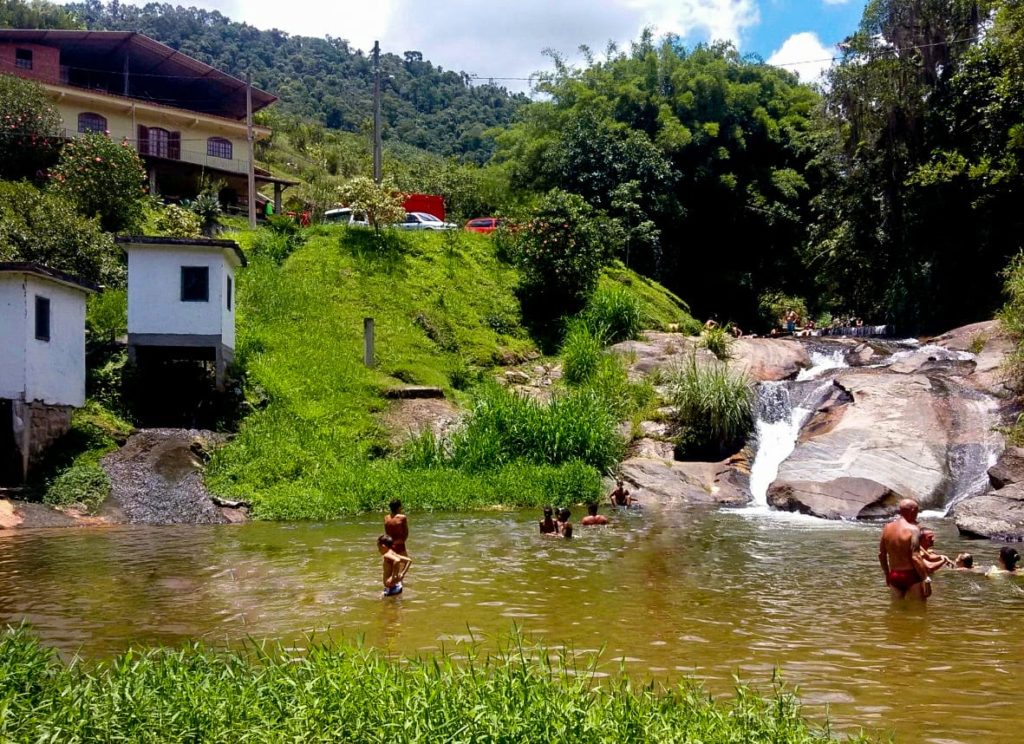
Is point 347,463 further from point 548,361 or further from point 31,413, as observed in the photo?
point 548,361

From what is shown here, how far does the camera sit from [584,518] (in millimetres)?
17047

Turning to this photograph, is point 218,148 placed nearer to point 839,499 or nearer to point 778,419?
point 778,419

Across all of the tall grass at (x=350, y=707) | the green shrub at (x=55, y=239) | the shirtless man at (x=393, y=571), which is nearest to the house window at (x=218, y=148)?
the green shrub at (x=55, y=239)

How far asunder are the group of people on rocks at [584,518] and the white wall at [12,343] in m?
11.2

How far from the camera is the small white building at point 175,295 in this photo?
73.8ft

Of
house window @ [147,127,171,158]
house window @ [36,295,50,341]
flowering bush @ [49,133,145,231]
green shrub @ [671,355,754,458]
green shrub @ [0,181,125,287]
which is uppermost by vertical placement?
house window @ [147,127,171,158]

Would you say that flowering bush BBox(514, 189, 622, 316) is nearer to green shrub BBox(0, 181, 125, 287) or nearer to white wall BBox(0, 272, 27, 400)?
green shrub BBox(0, 181, 125, 287)

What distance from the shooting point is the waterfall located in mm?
22609

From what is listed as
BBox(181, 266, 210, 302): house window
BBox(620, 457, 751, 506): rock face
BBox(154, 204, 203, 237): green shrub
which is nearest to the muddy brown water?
BBox(620, 457, 751, 506): rock face

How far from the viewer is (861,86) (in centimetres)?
3256

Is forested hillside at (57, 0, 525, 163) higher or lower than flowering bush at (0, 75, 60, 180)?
higher

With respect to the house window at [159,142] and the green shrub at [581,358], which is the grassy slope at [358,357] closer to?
the green shrub at [581,358]

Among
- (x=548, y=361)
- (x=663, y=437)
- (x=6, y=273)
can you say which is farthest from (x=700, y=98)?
(x=6, y=273)

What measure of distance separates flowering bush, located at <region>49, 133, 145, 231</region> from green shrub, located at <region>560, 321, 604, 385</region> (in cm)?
1636
